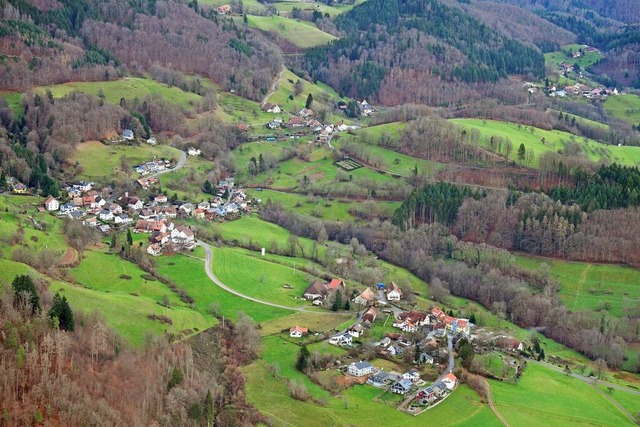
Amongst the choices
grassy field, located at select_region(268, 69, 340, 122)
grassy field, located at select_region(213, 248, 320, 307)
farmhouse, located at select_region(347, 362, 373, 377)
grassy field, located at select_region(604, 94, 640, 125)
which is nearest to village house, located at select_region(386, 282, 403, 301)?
grassy field, located at select_region(213, 248, 320, 307)

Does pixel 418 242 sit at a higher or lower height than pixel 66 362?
lower

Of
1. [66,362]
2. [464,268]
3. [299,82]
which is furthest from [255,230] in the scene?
[299,82]

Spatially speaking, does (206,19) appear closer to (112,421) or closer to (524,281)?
(524,281)

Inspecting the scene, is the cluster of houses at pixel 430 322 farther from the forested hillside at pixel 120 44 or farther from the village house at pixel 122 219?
the forested hillside at pixel 120 44

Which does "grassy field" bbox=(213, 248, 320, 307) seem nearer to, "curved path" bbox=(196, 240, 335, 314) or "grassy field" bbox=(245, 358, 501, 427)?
"curved path" bbox=(196, 240, 335, 314)

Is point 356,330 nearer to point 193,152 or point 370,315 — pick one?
point 370,315

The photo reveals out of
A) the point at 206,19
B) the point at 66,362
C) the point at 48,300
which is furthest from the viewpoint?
the point at 206,19
